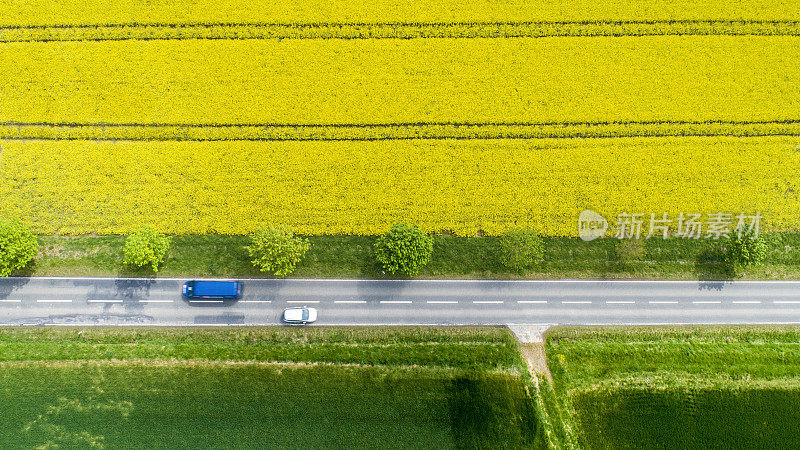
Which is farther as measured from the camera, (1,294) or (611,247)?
(611,247)

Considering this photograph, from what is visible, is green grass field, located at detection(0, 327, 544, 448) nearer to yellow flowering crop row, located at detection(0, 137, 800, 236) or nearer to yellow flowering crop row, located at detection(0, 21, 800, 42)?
yellow flowering crop row, located at detection(0, 137, 800, 236)

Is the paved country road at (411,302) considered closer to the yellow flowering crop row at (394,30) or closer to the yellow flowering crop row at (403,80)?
the yellow flowering crop row at (403,80)

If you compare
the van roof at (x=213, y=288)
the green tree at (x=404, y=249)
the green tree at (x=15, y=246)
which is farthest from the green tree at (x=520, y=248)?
the green tree at (x=15, y=246)

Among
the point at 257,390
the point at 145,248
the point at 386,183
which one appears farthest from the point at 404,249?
the point at 145,248

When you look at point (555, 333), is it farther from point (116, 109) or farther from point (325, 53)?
point (116, 109)

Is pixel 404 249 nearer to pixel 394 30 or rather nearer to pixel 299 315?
pixel 299 315

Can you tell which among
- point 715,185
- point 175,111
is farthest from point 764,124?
point 175,111
